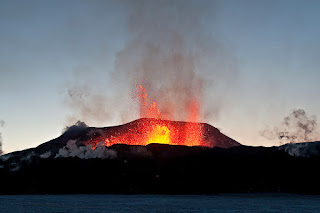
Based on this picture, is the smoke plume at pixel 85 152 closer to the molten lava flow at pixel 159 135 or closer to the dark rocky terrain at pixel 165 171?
the dark rocky terrain at pixel 165 171

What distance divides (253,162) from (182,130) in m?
56.2

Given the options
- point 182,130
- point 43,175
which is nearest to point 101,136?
point 182,130

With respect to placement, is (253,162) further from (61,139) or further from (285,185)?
(61,139)

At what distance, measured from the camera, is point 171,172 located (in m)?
123

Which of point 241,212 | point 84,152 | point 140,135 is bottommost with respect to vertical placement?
point 241,212

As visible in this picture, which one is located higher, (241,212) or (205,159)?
(205,159)

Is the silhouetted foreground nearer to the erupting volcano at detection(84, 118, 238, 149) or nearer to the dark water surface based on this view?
the erupting volcano at detection(84, 118, 238, 149)

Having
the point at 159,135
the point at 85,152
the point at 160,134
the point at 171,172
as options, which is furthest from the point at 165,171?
the point at 160,134

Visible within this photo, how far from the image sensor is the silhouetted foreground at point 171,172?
4754 inches

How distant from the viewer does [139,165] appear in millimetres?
124688

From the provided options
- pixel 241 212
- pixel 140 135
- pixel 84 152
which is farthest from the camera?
pixel 140 135

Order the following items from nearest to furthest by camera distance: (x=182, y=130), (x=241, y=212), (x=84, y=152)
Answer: (x=241, y=212) < (x=84, y=152) < (x=182, y=130)

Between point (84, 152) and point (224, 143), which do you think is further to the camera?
point (224, 143)

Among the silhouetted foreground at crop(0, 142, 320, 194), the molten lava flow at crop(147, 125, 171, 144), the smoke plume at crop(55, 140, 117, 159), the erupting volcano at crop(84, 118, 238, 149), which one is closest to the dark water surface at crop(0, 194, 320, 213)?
the silhouetted foreground at crop(0, 142, 320, 194)
